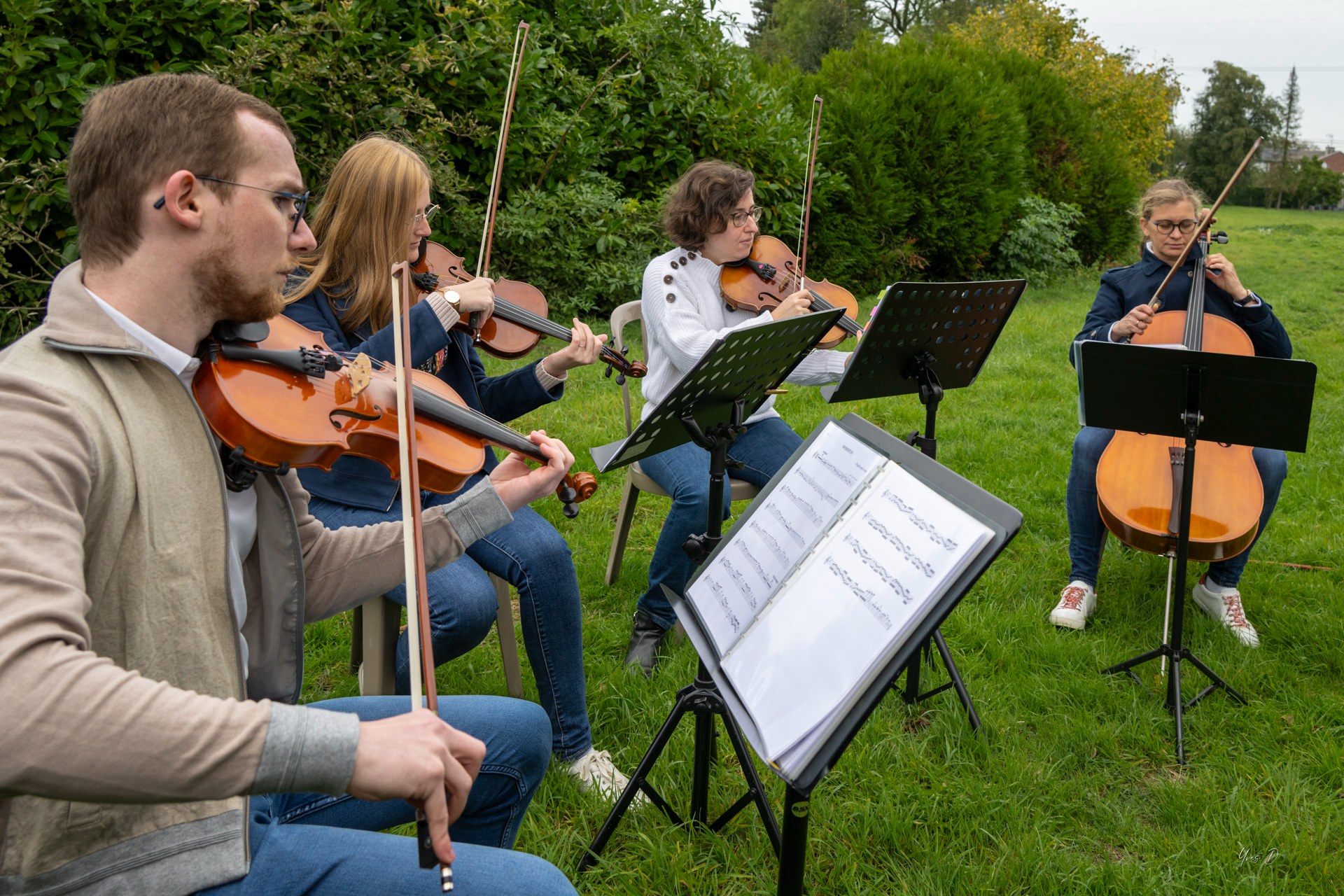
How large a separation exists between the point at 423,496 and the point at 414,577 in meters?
1.45

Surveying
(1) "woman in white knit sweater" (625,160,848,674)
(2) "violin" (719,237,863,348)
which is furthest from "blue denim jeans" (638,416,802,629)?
(2) "violin" (719,237,863,348)

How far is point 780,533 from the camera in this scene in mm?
1733

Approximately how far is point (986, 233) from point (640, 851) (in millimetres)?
9283

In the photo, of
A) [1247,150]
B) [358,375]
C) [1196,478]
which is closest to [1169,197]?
[1196,478]

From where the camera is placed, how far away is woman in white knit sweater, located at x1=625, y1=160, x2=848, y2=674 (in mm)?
3215

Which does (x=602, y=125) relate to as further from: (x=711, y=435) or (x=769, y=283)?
(x=711, y=435)

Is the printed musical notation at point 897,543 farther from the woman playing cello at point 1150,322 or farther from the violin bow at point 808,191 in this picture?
the violin bow at point 808,191

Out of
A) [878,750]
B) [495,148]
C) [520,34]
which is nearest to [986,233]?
[495,148]

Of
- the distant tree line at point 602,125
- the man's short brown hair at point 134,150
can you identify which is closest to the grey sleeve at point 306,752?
the man's short brown hair at point 134,150

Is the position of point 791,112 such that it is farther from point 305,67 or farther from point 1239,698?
point 1239,698

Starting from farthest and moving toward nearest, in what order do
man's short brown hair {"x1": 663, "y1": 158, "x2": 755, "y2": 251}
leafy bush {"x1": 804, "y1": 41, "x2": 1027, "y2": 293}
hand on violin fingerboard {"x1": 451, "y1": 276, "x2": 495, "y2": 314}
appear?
leafy bush {"x1": 804, "y1": 41, "x2": 1027, "y2": 293} < man's short brown hair {"x1": 663, "y1": 158, "x2": 755, "y2": 251} < hand on violin fingerboard {"x1": 451, "y1": 276, "x2": 495, "y2": 314}

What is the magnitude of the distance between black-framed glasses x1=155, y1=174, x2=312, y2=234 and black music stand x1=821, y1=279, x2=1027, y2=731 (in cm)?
156

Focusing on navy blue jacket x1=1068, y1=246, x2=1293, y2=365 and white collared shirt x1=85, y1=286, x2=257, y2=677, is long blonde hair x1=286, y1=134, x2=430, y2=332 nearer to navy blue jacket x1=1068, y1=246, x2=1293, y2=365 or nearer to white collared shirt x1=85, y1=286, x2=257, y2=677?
white collared shirt x1=85, y1=286, x2=257, y2=677

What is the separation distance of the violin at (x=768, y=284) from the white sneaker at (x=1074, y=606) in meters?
1.24
